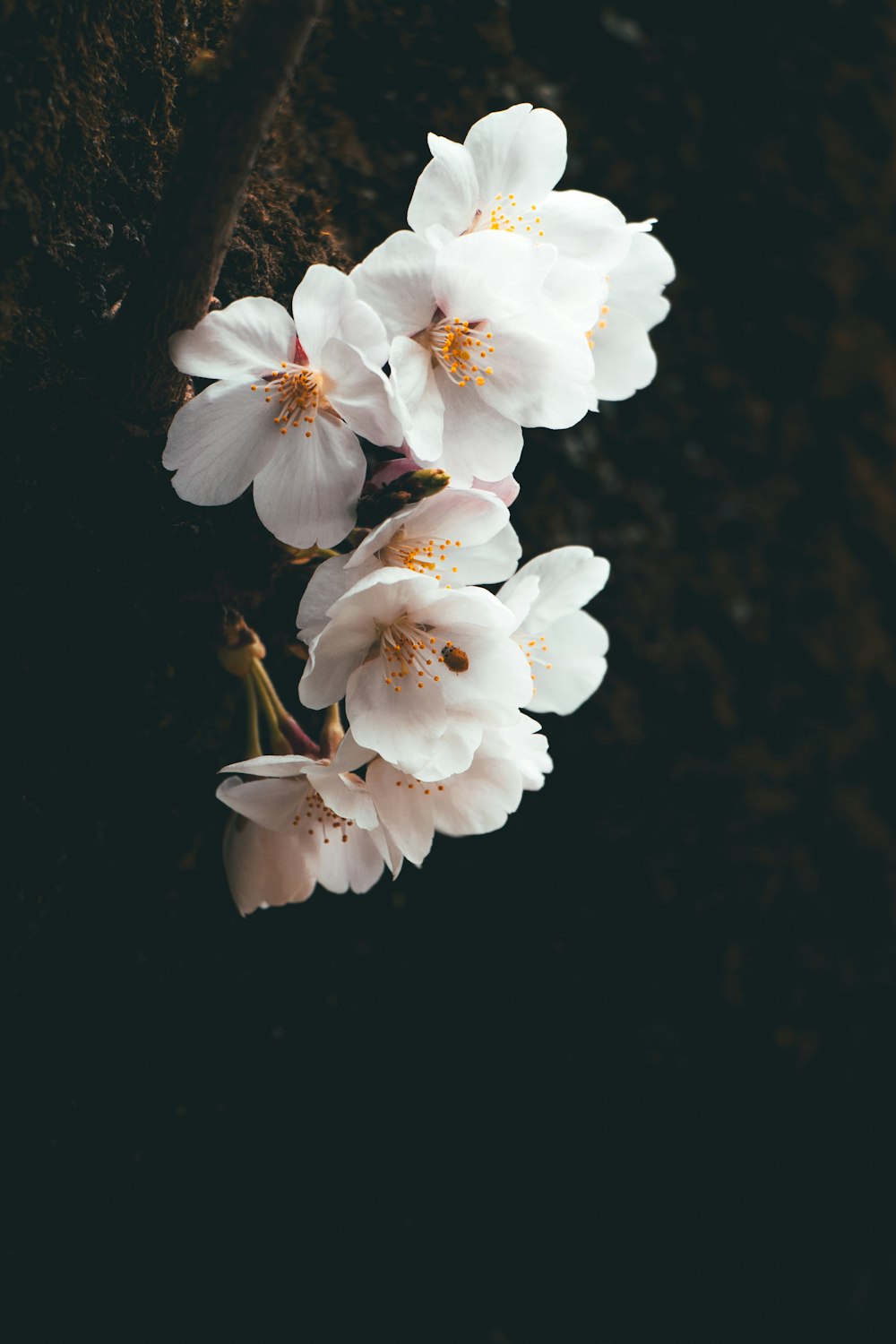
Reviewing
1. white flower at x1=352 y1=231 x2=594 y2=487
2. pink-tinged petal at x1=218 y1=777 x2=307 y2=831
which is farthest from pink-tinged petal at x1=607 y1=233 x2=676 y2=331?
pink-tinged petal at x1=218 y1=777 x2=307 y2=831

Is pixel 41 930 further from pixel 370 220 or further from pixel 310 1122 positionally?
pixel 370 220

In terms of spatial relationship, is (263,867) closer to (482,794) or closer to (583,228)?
(482,794)

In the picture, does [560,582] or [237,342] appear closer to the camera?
[237,342]

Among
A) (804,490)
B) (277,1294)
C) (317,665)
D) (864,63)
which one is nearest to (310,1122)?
(277,1294)

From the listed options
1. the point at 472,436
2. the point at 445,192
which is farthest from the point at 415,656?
the point at 445,192

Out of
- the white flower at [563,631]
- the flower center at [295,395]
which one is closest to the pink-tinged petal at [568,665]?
the white flower at [563,631]

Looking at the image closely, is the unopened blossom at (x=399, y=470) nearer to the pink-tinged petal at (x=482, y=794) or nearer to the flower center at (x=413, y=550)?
the flower center at (x=413, y=550)

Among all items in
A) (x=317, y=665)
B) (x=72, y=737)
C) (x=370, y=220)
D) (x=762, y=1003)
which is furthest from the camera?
(x=762, y=1003)
